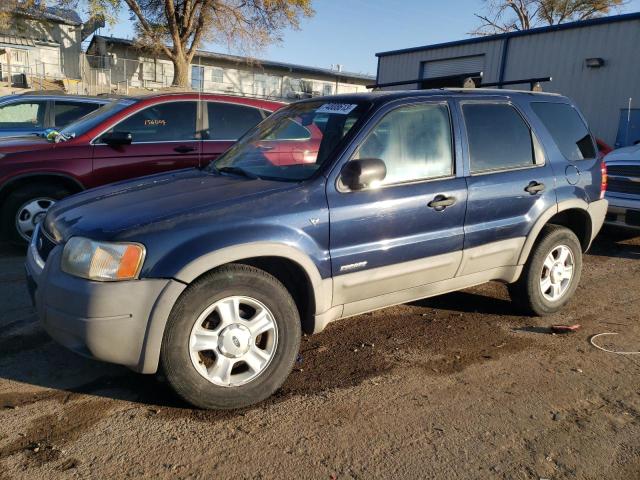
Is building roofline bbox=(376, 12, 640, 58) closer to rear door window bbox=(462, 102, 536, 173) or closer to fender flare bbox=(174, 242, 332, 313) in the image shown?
rear door window bbox=(462, 102, 536, 173)

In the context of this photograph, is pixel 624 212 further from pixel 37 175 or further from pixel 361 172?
pixel 37 175

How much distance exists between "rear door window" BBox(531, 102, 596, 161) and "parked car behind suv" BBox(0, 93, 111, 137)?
22.9 ft

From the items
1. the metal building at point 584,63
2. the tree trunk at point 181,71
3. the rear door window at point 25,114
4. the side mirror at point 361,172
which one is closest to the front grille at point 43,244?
the side mirror at point 361,172

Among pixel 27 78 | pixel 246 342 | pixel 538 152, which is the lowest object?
pixel 246 342

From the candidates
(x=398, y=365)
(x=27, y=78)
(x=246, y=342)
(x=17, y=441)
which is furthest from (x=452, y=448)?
(x=27, y=78)

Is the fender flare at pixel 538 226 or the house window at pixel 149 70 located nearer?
A: the fender flare at pixel 538 226

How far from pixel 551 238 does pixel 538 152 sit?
71 cm

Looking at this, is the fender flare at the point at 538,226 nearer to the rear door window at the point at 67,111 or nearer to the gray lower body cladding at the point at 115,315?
the gray lower body cladding at the point at 115,315

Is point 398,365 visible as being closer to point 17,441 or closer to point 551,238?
point 551,238

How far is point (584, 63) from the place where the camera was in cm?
1639

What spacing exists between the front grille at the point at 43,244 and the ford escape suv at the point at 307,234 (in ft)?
0.11

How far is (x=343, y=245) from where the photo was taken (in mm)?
3396

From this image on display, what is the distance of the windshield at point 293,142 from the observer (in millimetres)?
3621

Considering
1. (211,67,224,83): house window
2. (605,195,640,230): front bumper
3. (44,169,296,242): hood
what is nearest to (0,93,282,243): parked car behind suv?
(44,169,296,242): hood
